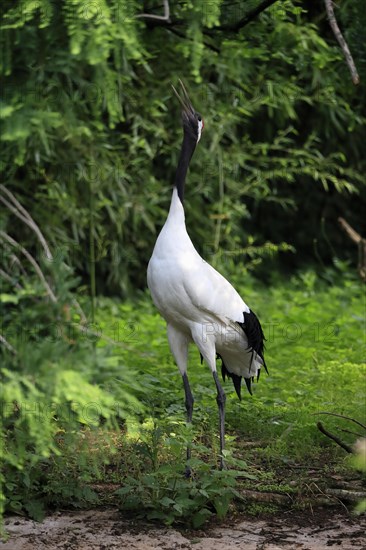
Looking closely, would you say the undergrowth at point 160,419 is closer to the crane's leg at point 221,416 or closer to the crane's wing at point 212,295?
the crane's leg at point 221,416

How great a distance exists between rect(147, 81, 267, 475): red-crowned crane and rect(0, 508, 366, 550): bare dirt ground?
1.50 feet

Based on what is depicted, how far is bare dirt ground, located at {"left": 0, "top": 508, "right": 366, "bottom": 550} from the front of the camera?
3.84 meters

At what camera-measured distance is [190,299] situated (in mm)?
4617

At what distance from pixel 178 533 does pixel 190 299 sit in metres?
1.15

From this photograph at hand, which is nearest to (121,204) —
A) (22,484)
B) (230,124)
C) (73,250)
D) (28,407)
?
(73,250)

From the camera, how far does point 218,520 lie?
412 cm

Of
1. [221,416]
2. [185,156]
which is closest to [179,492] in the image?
[221,416]

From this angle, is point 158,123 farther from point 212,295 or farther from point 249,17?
point 212,295

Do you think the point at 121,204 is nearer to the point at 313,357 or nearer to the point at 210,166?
Result: the point at 210,166

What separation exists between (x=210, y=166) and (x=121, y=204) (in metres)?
0.97

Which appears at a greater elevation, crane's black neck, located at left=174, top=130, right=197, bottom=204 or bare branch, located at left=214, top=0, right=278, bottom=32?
bare branch, located at left=214, top=0, right=278, bottom=32

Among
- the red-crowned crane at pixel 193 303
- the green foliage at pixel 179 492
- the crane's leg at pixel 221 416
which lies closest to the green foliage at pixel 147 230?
the green foliage at pixel 179 492

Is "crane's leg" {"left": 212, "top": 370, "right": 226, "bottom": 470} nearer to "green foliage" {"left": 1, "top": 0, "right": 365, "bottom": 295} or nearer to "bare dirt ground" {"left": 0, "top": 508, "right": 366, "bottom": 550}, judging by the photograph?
"bare dirt ground" {"left": 0, "top": 508, "right": 366, "bottom": 550}

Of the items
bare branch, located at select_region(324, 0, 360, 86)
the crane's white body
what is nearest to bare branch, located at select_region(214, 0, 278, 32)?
bare branch, located at select_region(324, 0, 360, 86)
